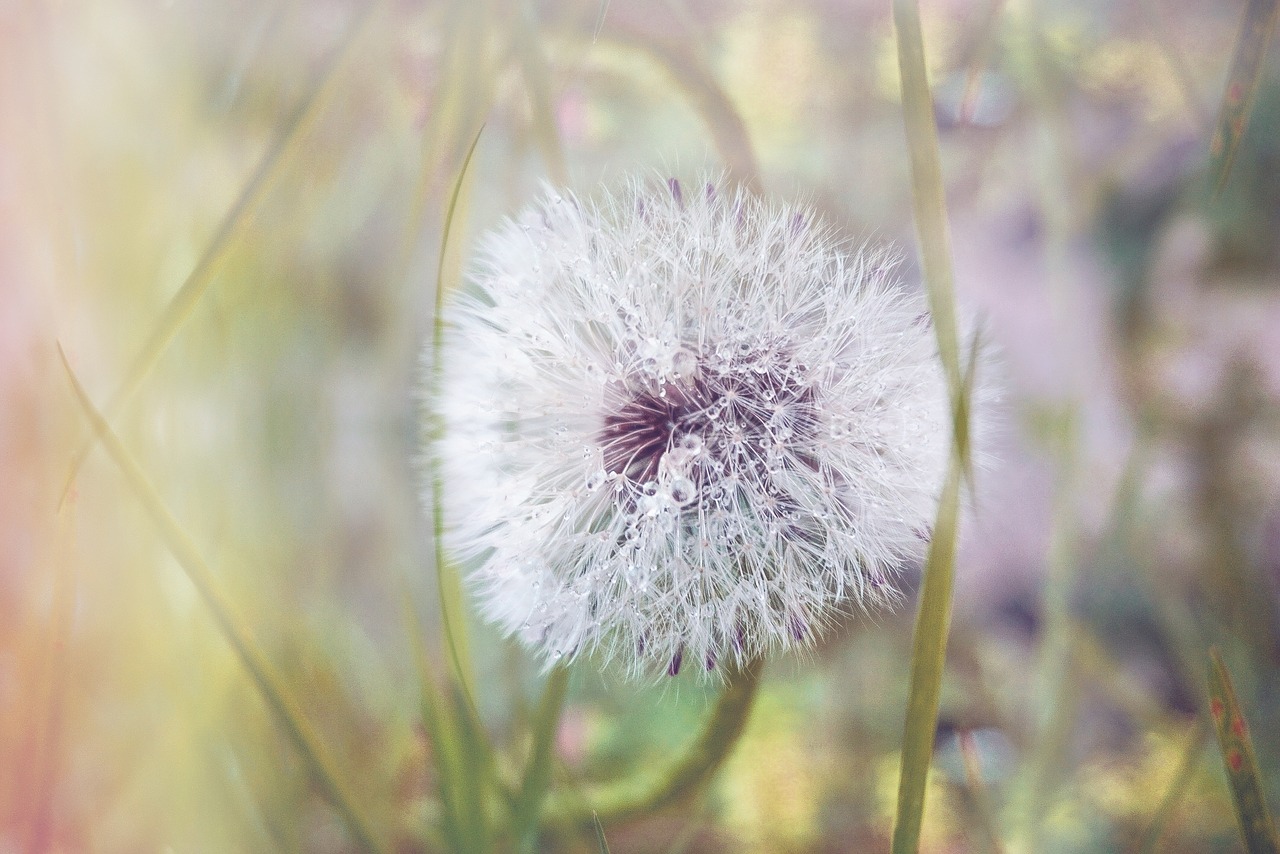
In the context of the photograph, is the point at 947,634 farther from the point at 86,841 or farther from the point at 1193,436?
the point at 86,841

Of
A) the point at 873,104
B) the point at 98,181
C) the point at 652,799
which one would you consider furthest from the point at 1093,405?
the point at 98,181

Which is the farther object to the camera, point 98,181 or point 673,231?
point 98,181

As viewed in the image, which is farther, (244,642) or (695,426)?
(244,642)

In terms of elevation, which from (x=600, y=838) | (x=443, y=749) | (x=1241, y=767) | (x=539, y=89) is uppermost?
(x=539, y=89)

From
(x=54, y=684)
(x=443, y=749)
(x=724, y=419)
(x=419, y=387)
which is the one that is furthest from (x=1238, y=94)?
(x=54, y=684)

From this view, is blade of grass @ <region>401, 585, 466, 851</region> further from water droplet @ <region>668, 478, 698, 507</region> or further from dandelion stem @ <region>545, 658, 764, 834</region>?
water droplet @ <region>668, 478, 698, 507</region>

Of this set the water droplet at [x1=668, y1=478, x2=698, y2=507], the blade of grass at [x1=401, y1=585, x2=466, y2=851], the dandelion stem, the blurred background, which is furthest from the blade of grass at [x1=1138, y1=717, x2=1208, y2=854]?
the blade of grass at [x1=401, y1=585, x2=466, y2=851]

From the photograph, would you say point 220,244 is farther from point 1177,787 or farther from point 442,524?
point 1177,787
